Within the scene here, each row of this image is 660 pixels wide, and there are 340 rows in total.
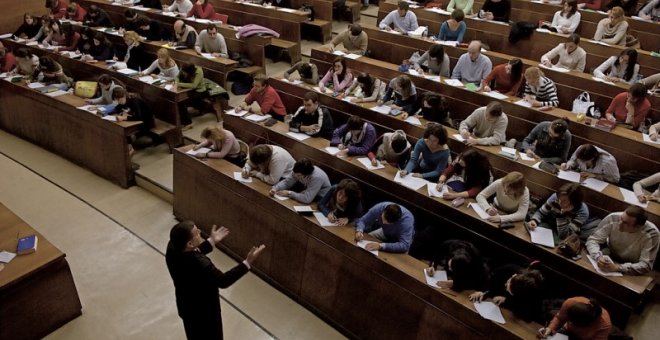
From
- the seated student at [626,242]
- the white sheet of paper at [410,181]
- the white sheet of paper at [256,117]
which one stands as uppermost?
the seated student at [626,242]

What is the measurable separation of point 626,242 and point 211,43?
5.11 m

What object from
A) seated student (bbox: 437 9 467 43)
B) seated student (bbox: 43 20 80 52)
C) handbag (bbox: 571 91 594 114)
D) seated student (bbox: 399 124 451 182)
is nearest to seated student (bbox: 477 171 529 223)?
seated student (bbox: 399 124 451 182)

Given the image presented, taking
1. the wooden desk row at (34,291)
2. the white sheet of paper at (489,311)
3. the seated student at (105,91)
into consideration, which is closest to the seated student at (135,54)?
the seated student at (105,91)

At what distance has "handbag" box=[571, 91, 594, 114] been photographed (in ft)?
15.4

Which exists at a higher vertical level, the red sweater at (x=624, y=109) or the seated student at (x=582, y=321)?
the red sweater at (x=624, y=109)

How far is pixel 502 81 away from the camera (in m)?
5.06

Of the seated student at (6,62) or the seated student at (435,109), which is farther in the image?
the seated student at (6,62)

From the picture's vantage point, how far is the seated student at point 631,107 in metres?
4.24

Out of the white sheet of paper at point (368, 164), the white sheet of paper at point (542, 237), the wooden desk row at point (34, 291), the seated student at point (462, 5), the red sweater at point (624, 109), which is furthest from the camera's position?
the seated student at point (462, 5)

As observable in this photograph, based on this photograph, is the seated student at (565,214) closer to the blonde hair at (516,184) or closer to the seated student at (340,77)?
the blonde hair at (516,184)

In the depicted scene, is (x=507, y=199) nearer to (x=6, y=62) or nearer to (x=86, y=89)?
(x=86, y=89)

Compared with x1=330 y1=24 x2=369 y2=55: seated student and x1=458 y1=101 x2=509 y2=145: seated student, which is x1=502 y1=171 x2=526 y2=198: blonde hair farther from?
x1=330 y1=24 x2=369 y2=55: seated student

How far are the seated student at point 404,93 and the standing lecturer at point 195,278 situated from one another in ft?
8.63

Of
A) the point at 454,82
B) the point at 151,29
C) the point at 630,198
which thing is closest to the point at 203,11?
the point at 151,29
